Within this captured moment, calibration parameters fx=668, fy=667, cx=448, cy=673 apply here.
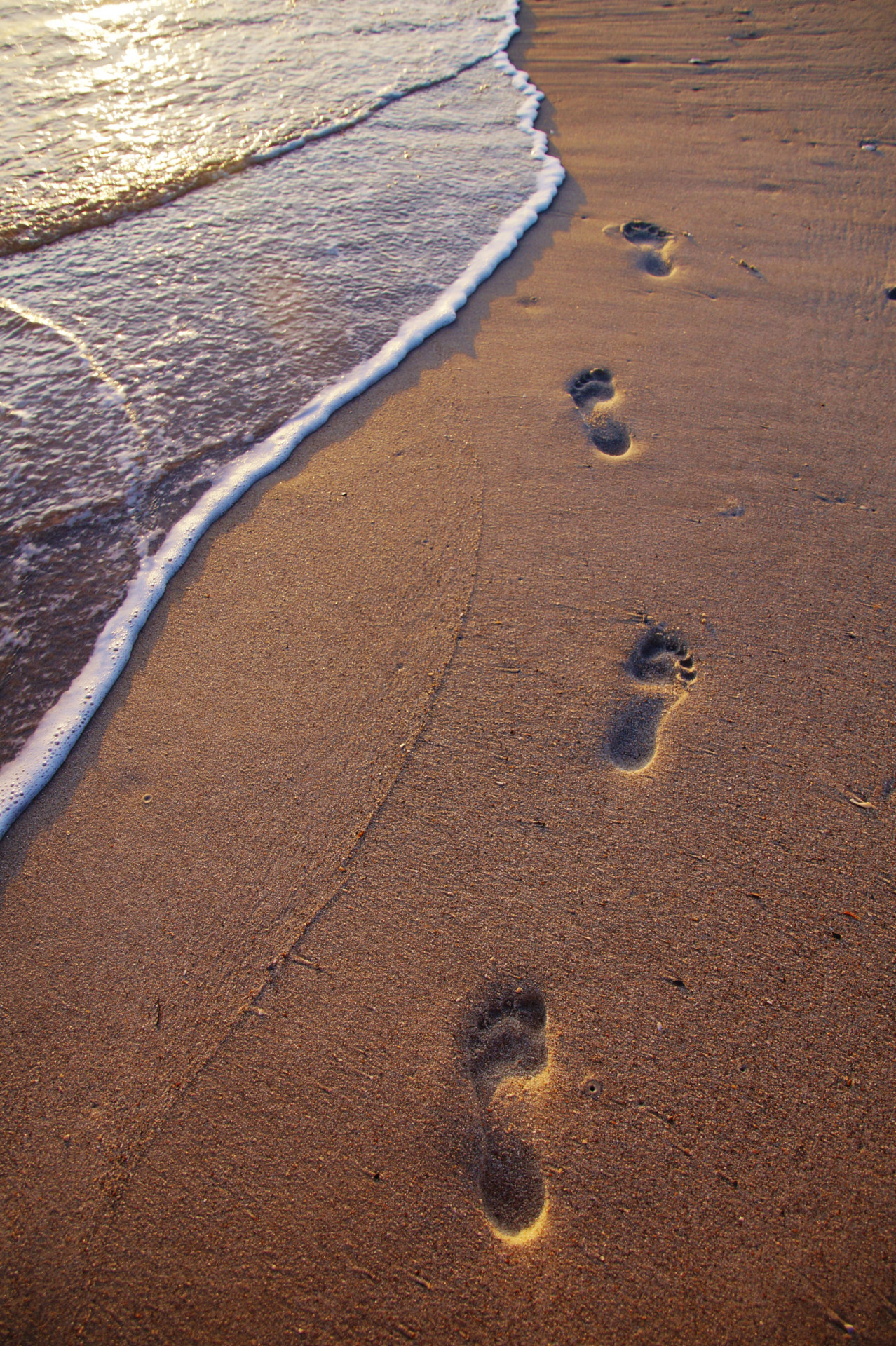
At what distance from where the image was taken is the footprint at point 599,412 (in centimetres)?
266

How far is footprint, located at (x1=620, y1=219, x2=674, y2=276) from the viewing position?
3469mm

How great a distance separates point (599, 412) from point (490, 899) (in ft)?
6.73

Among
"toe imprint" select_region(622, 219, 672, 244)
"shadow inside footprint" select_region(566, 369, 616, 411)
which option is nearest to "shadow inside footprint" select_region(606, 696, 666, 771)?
"shadow inside footprint" select_region(566, 369, 616, 411)

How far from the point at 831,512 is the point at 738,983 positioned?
5.65 ft

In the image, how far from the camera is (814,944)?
5.23 ft

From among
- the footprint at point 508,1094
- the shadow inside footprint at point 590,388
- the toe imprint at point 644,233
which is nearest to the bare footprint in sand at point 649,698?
the footprint at point 508,1094

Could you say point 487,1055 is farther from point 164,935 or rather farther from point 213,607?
point 213,607

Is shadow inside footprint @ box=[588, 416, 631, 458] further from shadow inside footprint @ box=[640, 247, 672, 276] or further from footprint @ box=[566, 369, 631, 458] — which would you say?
shadow inside footprint @ box=[640, 247, 672, 276]

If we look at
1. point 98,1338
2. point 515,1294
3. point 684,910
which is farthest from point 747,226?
point 98,1338

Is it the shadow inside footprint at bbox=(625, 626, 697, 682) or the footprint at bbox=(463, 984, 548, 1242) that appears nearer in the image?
the footprint at bbox=(463, 984, 548, 1242)

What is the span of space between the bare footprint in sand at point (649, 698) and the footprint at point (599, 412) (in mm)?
922

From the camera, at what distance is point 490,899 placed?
Answer: 1.68m

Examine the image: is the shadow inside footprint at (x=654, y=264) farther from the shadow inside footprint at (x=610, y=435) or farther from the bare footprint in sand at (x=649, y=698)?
the bare footprint in sand at (x=649, y=698)

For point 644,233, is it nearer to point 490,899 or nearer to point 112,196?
point 112,196
